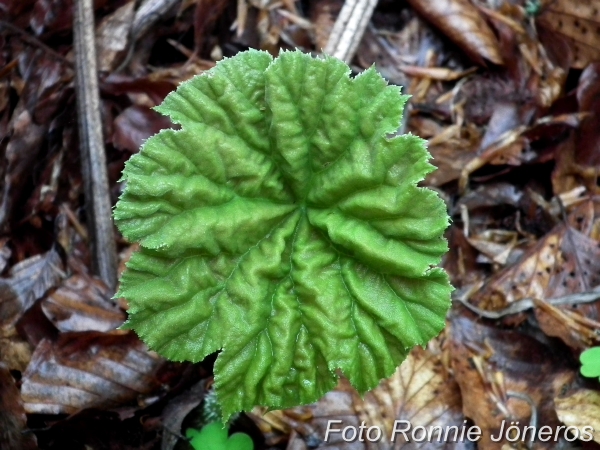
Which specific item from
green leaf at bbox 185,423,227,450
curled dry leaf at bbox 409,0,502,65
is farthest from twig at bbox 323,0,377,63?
green leaf at bbox 185,423,227,450

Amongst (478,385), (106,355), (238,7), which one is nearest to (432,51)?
(238,7)

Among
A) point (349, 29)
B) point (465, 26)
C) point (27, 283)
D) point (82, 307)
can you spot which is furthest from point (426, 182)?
point (27, 283)

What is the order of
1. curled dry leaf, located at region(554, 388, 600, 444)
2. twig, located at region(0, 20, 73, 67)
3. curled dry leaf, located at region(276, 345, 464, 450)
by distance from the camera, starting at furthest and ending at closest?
twig, located at region(0, 20, 73, 67), curled dry leaf, located at region(276, 345, 464, 450), curled dry leaf, located at region(554, 388, 600, 444)

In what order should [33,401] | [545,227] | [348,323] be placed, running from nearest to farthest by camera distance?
[348,323] → [33,401] → [545,227]

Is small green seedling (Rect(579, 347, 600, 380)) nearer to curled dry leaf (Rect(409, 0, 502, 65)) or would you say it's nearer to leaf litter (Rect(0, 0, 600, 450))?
leaf litter (Rect(0, 0, 600, 450))

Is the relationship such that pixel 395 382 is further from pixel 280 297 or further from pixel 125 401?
pixel 125 401

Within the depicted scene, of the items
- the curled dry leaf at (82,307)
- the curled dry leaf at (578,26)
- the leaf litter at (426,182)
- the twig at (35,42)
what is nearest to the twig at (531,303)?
the leaf litter at (426,182)

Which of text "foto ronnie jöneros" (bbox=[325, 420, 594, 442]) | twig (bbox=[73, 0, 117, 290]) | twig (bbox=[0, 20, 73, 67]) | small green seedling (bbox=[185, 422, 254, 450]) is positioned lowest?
text "foto ronnie jöneros" (bbox=[325, 420, 594, 442])
